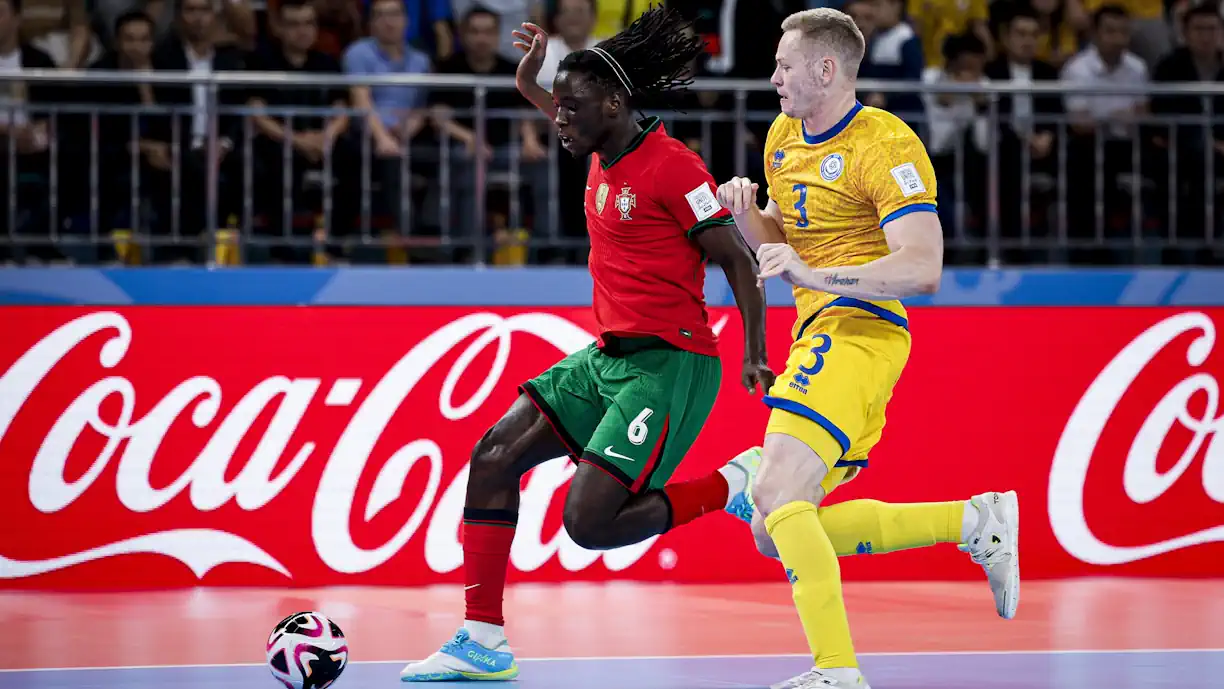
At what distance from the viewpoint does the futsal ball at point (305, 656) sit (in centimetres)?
559

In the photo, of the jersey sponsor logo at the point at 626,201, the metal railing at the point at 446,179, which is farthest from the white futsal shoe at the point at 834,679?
the metal railing at the point at 446,179

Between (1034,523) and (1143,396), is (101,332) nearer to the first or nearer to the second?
(1034,523)

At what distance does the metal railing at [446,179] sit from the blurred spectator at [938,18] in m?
1.22

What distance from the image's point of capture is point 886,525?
597cm

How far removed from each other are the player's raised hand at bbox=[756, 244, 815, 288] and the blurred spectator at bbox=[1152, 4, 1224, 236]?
5819 mm

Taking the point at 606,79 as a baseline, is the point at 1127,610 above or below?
below

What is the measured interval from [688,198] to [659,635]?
2.30m

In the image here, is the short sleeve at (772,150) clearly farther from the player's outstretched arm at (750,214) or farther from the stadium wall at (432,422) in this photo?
the stadium wall at (432,422)

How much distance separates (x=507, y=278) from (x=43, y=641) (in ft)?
11.1

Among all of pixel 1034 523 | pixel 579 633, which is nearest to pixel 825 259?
pixel 579 633

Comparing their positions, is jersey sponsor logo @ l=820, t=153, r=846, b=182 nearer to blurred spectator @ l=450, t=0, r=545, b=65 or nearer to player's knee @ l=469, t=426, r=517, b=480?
player's knee @ l=469, t=426, r=517, b=480

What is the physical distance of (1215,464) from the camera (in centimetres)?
946

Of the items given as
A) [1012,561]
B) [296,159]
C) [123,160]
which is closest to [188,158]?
[123,160]

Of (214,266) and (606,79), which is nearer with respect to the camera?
(606,79)
